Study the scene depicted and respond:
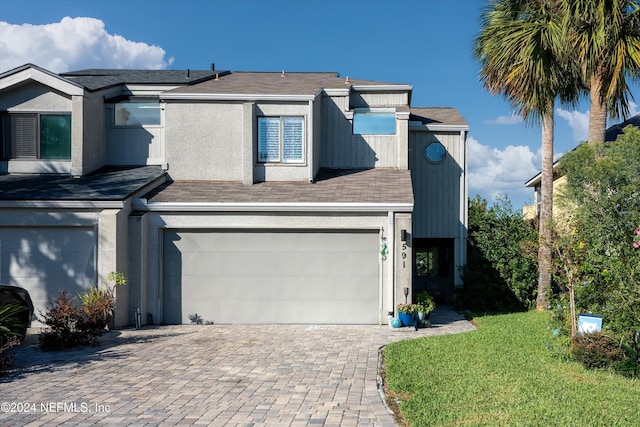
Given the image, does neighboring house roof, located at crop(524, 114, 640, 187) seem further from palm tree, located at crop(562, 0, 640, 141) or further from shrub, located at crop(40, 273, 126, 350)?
shrub, located at crop(40, 273, 126, 350)

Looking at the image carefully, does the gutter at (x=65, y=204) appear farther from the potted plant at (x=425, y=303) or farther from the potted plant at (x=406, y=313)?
the potted plant at (x=425, y=303)

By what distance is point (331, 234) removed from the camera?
1578cm

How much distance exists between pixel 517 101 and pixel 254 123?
7.88 metres

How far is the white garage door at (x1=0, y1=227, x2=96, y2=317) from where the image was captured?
15125mm

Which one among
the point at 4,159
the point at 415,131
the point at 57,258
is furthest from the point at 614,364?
the point at 4,159

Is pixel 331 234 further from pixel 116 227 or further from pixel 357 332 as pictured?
pixel 116 227

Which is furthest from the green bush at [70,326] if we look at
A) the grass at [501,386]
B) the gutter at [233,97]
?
the gutter at [233,97]

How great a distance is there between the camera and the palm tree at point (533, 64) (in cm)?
1602

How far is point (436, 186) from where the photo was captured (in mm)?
19297

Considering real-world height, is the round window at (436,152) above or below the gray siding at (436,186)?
above

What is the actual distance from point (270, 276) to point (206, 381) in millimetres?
6368

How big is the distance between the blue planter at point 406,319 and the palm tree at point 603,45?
6983 millimetres

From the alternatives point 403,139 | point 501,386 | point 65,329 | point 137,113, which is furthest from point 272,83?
point 501,386

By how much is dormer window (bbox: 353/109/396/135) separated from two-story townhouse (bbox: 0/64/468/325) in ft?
0.12
